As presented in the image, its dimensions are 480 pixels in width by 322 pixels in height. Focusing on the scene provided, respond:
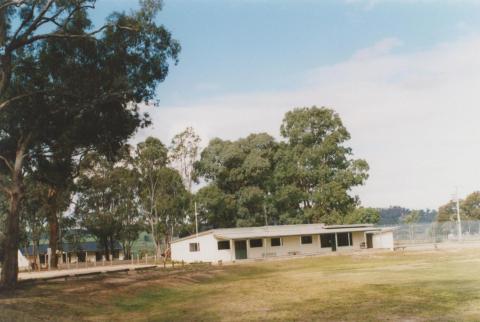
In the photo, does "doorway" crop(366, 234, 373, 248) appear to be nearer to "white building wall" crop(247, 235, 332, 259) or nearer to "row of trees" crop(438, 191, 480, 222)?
"white building wall" crop(247, 235, 332, 259)

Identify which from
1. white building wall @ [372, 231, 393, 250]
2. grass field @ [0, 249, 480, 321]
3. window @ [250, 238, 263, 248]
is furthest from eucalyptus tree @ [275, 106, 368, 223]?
grass field @ [0, 249, 480, 321]

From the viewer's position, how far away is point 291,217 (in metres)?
72.5

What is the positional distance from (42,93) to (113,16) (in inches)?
208

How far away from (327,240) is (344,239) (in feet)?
7.66

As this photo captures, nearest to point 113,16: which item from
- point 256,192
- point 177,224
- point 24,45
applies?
point 24,45

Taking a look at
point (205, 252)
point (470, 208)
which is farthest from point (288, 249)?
point (470, 208)

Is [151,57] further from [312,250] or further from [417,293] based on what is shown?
[312,250]

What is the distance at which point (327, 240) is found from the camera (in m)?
59.8

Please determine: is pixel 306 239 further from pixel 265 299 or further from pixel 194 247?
pixel 265 299

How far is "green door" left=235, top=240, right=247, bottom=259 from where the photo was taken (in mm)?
54875

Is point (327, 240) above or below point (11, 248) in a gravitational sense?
below

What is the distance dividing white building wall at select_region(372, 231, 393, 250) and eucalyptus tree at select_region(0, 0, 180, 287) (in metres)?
41.9

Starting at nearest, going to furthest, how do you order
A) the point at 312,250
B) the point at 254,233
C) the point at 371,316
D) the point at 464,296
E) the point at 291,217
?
the point at 371,316 → the point at 464,296 → the point at 254,233 → the point at 312,250 → the point at 291,217

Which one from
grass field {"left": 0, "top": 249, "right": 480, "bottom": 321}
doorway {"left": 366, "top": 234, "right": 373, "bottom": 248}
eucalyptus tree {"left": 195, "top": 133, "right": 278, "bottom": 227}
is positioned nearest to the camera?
grass field {"left": 0, "top": 249, "right": 480, "bottom": 321}
